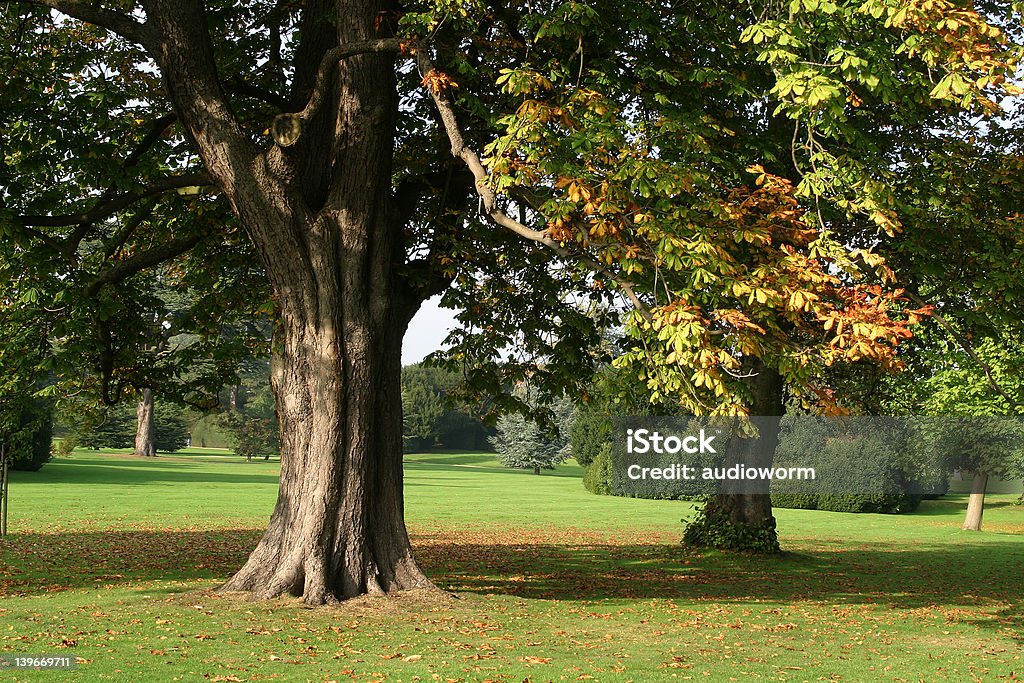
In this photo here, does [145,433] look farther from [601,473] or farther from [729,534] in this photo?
[729,534]

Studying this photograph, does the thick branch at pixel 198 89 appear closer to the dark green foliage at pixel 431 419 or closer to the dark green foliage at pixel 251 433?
the dark green foliage at pixel 251 433

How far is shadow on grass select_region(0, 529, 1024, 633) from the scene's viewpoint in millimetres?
15500

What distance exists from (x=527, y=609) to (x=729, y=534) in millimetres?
10348

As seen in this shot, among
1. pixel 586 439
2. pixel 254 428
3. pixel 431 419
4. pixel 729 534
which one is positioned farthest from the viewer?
pixel 431 419

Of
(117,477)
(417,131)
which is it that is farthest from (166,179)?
(117,477)

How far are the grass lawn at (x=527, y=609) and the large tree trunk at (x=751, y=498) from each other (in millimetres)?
Result: 591

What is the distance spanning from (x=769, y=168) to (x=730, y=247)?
9022mm

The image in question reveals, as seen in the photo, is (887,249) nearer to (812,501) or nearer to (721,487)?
(721,487)

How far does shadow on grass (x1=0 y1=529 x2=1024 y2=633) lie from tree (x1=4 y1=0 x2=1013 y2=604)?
3.89 m

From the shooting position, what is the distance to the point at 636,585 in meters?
16.9

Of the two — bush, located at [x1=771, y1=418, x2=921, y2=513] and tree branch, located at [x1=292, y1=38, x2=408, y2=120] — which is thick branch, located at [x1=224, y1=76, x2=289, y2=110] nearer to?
tree branch, located at [x1=292, y1=38, x2=408, y2=120]

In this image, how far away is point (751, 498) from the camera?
886 inches

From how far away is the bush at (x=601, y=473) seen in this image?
158ft

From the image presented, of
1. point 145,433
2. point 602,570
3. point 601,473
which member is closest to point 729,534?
point 602,570
